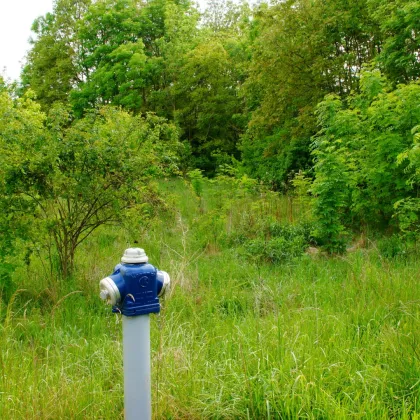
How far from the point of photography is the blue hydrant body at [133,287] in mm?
2113

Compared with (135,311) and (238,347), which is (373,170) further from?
(135,311)

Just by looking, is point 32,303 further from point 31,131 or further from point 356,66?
point 356,66

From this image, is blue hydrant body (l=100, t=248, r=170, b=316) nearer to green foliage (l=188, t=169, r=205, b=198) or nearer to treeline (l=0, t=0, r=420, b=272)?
treeline (l=0, t=0, r=420, b=272)

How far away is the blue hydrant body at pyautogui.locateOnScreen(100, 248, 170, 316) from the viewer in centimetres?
211

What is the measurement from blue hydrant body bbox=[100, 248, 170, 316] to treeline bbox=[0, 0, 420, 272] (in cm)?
366

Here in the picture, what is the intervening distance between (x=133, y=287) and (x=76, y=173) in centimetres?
390

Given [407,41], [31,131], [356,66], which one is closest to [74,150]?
[31,131]

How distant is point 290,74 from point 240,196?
4.95 metres

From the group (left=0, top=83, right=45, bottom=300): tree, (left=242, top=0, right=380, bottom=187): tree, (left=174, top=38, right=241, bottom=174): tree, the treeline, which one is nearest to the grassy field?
(left=0, top=83, right=45, bottom=300): tree

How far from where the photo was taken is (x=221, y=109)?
21391mm

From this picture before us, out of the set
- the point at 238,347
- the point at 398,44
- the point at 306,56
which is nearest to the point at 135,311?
the point at 238,347

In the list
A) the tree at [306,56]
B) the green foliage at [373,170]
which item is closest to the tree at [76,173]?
the green foliage at [373,170]

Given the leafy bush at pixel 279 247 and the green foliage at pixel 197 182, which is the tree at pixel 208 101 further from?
the leafy bush at pixel 279 247

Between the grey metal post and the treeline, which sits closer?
the grey metal post
